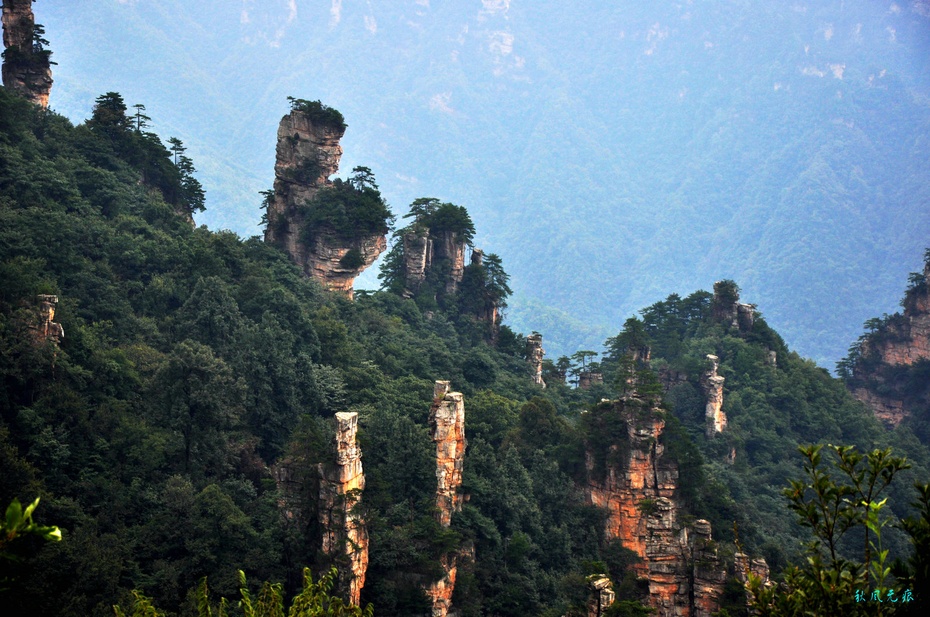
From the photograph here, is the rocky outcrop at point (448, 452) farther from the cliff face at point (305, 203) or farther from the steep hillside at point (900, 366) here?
the steep hillside at point (900, 366)

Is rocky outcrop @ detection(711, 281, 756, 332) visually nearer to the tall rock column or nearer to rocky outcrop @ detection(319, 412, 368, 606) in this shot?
the tall rock column

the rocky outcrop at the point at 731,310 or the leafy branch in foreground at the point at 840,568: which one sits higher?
the rocky outcrop at the point at 731,310

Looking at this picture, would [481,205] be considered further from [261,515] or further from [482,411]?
[261,515]

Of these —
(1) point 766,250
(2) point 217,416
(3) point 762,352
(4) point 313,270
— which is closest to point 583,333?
(1) point 766,250

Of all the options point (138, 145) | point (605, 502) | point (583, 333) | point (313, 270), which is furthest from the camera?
point (583, 333)

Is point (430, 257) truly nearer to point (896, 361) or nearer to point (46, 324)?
point (46, 324)

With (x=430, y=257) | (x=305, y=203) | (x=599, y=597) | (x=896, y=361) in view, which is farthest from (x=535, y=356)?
(x=896, y=361)

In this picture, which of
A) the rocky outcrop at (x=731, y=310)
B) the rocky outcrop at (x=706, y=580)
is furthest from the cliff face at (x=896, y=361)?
the rocky outcrop at (x=706, y=580)
